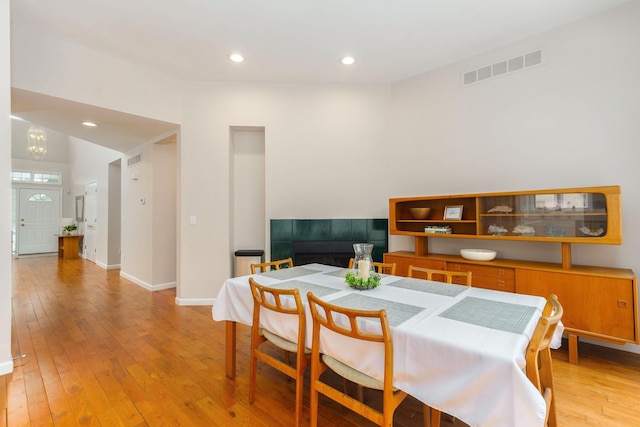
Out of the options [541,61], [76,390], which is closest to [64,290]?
[76,390]

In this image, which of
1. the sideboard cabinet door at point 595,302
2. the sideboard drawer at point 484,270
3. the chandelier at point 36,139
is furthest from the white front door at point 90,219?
the sideboard cabinet door at point 595,302

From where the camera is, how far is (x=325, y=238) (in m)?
4.14

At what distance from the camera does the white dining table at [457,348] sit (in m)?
1.02

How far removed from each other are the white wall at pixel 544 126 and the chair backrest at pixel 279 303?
262 centimetres

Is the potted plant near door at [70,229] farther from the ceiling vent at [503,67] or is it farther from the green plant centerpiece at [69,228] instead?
the ceiling vent at [503,67]

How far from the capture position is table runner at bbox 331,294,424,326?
1.42 metres

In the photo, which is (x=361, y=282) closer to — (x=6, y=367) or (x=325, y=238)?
(x=325, y=238)

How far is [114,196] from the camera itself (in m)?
6.71

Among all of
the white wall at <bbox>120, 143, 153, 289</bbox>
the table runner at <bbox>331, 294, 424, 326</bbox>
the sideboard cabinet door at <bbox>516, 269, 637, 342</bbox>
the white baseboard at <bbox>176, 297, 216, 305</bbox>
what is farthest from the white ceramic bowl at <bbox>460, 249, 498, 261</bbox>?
the white wall at <bbox>120, 143, 153, 289</bbox>

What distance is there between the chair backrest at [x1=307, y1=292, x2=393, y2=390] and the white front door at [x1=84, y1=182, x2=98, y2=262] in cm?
795

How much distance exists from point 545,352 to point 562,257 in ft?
5.66

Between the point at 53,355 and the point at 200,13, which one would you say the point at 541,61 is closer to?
the point at 200,13

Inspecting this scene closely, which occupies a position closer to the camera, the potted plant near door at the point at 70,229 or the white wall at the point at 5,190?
the white wall at the point at 5,190

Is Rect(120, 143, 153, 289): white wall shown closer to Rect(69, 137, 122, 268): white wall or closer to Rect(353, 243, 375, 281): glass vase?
Rect(69, 137, 122, 268): white wall
